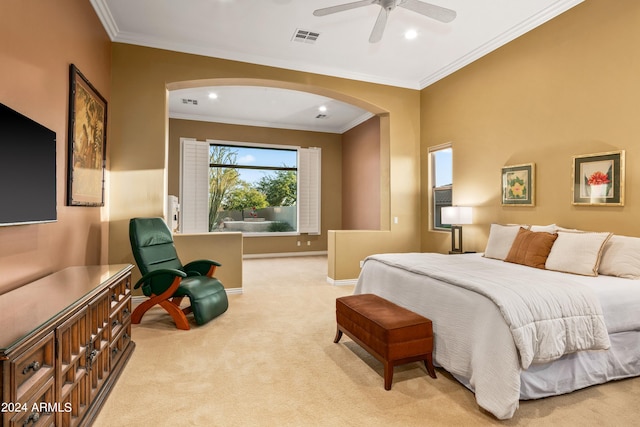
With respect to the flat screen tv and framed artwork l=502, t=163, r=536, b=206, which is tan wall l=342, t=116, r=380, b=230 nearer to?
framed artwork l=502, t=163, r=536, b=206

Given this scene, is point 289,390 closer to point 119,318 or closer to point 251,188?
point 119,318

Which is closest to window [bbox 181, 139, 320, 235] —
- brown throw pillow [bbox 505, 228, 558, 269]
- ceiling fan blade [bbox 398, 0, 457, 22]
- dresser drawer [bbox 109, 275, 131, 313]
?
dresser drawer [bbox 109, 275, 131, 313]

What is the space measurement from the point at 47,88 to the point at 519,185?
186 inches

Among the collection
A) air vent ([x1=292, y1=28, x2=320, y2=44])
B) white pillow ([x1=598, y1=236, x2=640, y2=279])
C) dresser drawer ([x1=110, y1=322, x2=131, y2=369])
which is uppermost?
air vent ([x1=292, y1=28, x2=320, y2=44])

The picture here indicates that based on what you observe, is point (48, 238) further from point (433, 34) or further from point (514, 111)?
point (514, 111)

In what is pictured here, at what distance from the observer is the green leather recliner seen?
11.0 feet

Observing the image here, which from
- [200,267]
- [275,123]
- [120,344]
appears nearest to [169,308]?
[200,267]

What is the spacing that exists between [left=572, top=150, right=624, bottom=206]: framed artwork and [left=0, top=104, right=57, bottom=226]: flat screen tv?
455 cm

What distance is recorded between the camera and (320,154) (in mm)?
8781

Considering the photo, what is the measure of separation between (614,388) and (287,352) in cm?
231

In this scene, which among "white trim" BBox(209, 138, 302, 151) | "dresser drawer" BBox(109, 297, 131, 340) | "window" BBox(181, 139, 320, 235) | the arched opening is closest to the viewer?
"dresser drawer" BBox(109, 297, 131, 340)

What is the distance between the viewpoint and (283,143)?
27.7 ft

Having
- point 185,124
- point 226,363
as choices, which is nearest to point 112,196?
point 226,363

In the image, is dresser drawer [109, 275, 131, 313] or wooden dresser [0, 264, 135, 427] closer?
wooden dresser [0, 264, 135, 427]
